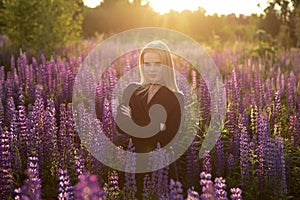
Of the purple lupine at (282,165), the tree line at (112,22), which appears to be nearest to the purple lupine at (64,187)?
the purple lupine at (282,165)

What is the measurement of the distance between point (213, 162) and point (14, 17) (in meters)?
11.1

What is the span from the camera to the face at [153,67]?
468 cm

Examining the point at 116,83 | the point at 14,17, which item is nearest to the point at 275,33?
the point at 14,17

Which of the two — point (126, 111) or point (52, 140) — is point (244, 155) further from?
point (52, 140)

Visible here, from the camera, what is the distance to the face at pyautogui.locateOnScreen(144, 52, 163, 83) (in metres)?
4.68

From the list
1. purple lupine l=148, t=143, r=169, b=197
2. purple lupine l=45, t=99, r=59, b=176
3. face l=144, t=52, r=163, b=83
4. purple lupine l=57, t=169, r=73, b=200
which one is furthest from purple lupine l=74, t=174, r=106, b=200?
face l=144, t=52, r=163, b=83

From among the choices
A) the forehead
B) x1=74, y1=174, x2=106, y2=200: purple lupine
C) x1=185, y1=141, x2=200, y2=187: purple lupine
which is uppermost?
the forehead

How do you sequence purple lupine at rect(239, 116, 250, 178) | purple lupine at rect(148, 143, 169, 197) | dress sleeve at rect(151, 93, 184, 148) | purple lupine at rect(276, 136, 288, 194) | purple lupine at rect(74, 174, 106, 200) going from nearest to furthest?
purple lupine at rect(74, 174, 106, 200), purple lupine at rect(148, 143, 169, 197), purple lupine at rect(276, 136, 288, 194), purple lupine at rect(239, 116, 250, 178), dress sleeve at rect(151, 93, 184, 148)

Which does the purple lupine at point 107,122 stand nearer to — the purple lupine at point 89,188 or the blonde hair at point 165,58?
the blonde hair at point 165,58

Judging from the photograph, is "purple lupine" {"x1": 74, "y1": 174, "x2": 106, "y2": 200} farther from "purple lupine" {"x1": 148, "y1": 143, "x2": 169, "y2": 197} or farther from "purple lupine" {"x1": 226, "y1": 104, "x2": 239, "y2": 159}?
"purple lupine" {"x1": 226, "y1": 104, "x2": 239, "y2": 159}

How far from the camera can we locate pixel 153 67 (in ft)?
15.4

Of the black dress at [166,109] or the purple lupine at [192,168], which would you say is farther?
the black dress at [166,109]

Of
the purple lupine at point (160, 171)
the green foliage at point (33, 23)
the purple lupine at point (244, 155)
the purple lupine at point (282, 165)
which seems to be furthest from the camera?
the green foliage at point (33, 23)

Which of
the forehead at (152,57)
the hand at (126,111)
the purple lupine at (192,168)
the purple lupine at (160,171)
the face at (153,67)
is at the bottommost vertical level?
the purple lupine at (192,168)
